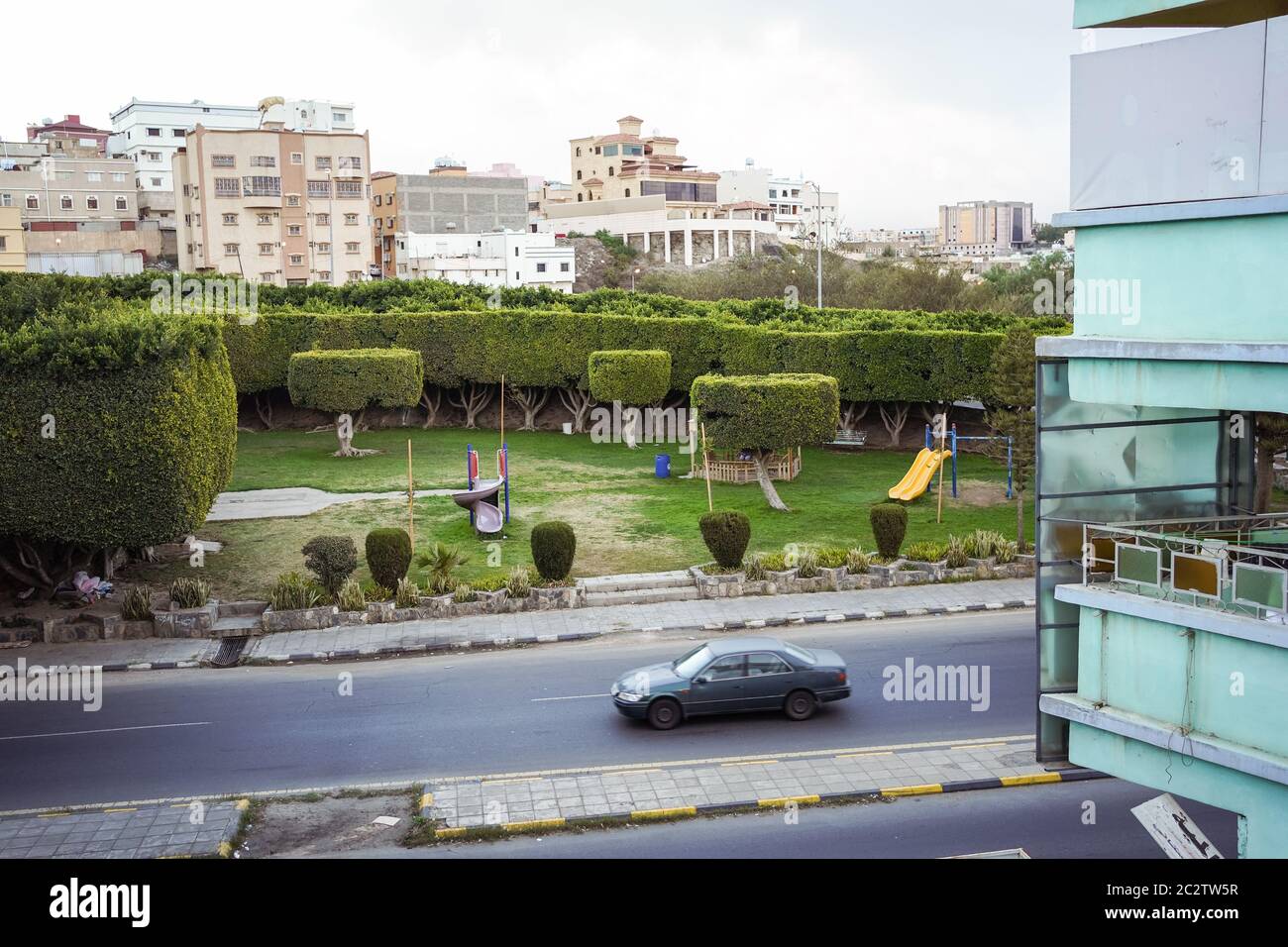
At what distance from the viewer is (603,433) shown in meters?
44.8

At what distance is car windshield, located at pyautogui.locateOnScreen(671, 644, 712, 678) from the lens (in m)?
17.6

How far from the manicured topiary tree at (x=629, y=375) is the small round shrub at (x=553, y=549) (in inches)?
712

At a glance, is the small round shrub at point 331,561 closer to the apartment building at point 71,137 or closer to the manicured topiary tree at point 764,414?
the manicured topiary tree at point 764,414

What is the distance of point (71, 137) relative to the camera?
10150 centimetres

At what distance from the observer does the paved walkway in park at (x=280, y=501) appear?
31641mm

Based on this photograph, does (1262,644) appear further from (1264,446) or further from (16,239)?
(16,239)

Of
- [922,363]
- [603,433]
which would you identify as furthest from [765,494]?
[603,433]

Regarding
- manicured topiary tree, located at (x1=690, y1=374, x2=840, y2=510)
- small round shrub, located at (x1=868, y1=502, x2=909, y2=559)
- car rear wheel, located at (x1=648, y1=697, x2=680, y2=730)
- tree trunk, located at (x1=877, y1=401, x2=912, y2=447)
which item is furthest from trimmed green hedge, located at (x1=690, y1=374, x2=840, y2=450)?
car rear wheel, located at (x1=648, y1=697, x2=680, y2=730)

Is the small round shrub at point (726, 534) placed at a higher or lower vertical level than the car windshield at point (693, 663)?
higher

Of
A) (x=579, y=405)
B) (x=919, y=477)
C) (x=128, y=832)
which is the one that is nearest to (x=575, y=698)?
(x=128, y=832)

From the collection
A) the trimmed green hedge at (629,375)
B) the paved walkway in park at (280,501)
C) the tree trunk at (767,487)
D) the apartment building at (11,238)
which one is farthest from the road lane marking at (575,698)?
the apartment building at (11,238)

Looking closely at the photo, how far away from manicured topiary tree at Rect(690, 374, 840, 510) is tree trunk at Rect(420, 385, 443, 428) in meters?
18.3

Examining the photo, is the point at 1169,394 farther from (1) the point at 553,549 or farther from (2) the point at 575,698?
(1) the point at 553,549

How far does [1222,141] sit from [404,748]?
523 inches
